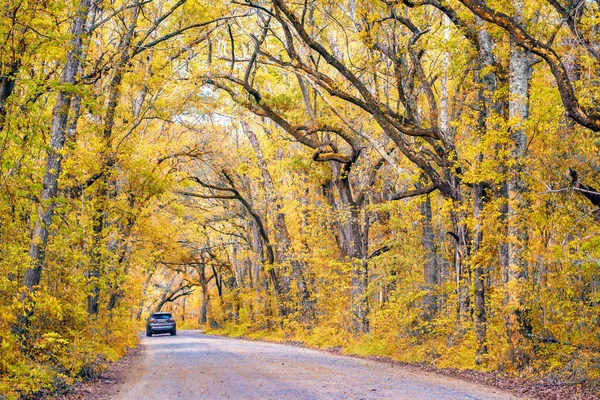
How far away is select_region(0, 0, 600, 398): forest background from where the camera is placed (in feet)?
32.4

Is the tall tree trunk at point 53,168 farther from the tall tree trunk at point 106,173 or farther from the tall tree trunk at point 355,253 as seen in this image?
the tall tree trunk at point 355,253

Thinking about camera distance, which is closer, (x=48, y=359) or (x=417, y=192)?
(x=48, y=359)

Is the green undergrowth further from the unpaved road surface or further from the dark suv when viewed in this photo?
the dark suv

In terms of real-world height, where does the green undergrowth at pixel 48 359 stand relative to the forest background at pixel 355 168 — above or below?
below

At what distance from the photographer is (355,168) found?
23.7 metres

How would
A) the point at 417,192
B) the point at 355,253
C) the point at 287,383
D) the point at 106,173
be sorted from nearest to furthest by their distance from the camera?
the point at 287,383, the point at 106,173, the point at 417,192, the point at 355,253

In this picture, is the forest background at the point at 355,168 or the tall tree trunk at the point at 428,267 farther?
the tall tree trunk at the point at 428,267

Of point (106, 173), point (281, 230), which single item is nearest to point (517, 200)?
point (106, 173)

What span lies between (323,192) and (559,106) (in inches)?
546

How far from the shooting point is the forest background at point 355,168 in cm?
988

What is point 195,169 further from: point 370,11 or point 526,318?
point 526,318

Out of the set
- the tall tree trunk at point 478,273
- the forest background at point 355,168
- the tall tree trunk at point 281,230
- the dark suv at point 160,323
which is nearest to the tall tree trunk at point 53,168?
the forest background at point 355,168

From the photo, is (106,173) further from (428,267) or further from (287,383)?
(428,267)

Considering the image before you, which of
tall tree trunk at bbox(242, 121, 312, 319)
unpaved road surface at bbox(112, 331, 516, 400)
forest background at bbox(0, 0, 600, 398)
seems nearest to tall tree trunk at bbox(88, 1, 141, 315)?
forest background at bbox(0, 0, 600, 398)
